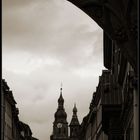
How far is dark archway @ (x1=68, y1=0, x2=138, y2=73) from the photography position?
3525cm

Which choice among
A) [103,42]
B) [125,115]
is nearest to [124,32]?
[125,115]

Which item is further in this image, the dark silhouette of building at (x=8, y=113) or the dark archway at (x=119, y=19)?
the dark silhouette of building at (x=8, y=113)

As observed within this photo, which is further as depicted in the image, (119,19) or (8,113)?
(8,113)

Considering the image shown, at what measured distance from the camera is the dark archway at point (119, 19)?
35.2 m

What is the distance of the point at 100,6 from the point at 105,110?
22.9 metres

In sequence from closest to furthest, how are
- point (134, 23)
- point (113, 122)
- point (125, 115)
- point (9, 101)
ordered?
point (134, 23) < point (125, 115) < point (113, 122) < point (9, 101)

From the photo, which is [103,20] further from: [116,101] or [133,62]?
[116,101]

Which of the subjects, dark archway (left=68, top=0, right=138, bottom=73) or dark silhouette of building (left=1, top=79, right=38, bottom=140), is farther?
dark silhouette of building (left=1, top=79, right=38, bottom=140)

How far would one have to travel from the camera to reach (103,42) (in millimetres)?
82812

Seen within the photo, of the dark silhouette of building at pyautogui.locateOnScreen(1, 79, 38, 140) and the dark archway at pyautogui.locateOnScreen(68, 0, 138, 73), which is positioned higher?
the dark silhouette of building at pyautogui.locateOnScreen(1, 79, 38, 140)

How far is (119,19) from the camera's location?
118ft

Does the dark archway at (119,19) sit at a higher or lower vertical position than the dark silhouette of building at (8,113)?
lower

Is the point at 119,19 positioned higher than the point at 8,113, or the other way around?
the point at 8,113

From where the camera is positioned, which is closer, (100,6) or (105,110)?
(100,6)
